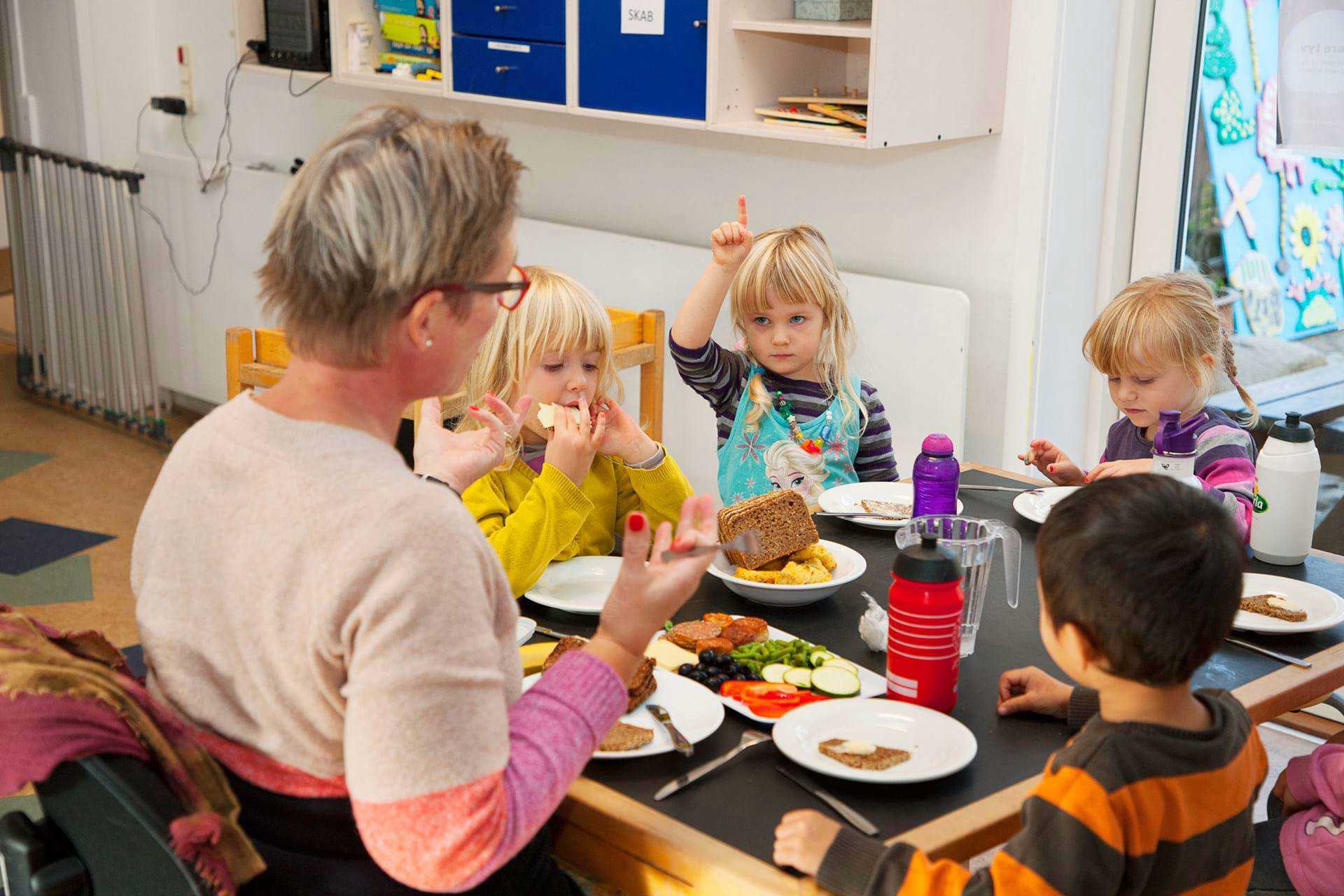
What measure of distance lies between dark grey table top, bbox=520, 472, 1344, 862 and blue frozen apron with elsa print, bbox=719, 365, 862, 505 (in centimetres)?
47

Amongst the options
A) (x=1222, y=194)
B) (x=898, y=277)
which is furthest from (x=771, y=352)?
(x=1222, y=194)

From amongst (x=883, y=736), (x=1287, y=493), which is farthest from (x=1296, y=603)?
(x=883, y=736)

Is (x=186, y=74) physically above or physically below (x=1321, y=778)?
above

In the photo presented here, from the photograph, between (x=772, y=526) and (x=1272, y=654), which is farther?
(x=772, y=526)

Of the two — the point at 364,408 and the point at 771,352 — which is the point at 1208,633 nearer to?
the point at 364,408

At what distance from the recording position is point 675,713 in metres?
1.30

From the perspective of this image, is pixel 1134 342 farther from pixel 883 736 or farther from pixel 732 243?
pixel 883 736

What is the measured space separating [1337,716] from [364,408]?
2.39 meters

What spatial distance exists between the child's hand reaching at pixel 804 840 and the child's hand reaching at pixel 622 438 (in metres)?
0.84

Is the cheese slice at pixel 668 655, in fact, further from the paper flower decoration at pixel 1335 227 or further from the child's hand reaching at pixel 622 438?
the paper flower decoration at pixel 1335 227

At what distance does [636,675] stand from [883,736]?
9.9 inches

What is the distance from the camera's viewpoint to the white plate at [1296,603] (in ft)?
4.99

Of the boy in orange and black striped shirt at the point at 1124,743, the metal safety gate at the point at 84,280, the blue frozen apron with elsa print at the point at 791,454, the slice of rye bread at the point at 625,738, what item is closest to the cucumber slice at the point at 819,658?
the slice of rye bread at the point at 625,738

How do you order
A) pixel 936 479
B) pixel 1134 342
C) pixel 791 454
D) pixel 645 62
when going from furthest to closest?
pixel 645 62 → pixel 791 454 → pixel 1134 342 → pixel 936 479
